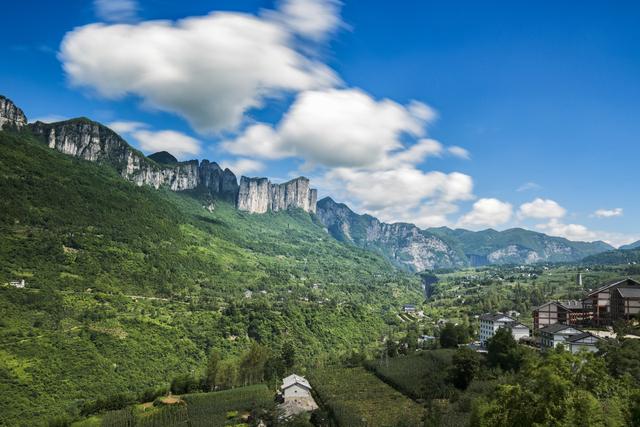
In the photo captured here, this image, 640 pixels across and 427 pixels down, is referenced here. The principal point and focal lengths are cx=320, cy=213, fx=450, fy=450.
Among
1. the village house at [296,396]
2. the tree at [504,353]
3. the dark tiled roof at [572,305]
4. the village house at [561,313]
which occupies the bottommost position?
the village house at [296,396]

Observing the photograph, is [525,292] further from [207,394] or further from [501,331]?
[207,394]

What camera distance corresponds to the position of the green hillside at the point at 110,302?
7269cm

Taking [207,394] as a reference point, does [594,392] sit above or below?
above

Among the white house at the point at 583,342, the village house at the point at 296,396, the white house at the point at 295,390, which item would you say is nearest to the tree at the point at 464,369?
the white house at the point at 583,342

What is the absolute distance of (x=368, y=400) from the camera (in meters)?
54.3

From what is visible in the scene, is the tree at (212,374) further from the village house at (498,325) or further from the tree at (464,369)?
the village house at (498,325)

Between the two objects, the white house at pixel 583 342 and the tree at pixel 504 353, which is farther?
the tree at pixel 504 353

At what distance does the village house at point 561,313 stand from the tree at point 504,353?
1756 cm

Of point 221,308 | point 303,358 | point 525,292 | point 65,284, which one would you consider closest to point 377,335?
point 303,358

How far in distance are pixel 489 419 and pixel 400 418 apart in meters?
23.1

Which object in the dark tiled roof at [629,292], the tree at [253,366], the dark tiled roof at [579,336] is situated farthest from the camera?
the tree at [253,366]

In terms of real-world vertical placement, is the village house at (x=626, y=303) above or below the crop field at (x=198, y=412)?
above

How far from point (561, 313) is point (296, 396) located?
42653 millimetres

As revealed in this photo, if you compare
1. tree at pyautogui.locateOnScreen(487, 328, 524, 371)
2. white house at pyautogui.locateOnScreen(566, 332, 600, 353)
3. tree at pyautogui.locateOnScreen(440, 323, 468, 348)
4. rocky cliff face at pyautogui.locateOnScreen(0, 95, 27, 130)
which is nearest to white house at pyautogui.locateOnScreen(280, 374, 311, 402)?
tree at pyautogui.locateOnScreen(487, 328, 524, 371)
